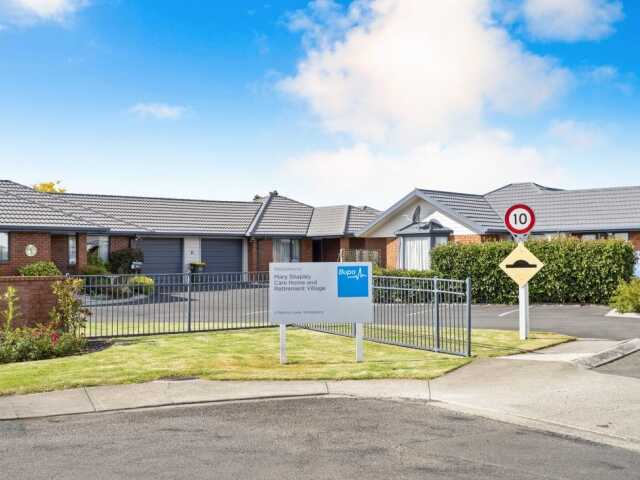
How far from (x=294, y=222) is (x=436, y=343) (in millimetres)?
31263

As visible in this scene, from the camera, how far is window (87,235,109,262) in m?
35.9

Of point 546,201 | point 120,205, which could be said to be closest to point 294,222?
point 120,205

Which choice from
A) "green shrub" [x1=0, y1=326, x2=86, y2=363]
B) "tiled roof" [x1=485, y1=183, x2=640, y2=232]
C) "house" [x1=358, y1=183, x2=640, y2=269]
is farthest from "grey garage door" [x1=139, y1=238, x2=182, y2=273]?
"green shrub" [x1=0, y1=326, x2=86, y2=363]

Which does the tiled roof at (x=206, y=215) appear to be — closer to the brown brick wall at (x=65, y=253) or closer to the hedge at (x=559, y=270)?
the brown brick wall at (x=65, y=253)

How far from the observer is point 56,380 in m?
10.4

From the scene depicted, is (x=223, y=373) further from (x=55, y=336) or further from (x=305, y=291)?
(x=55, y=336)

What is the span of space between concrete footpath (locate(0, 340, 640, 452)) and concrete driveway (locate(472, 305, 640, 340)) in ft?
18.2

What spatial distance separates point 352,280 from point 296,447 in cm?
585

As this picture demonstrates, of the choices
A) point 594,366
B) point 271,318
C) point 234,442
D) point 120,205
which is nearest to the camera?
point 234,442

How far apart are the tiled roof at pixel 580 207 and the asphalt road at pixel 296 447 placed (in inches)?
1037

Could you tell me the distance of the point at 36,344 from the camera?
13000mm

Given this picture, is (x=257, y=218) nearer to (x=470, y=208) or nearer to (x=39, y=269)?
(x=470, y=208)

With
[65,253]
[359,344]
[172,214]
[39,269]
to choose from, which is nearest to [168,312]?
[359,344]

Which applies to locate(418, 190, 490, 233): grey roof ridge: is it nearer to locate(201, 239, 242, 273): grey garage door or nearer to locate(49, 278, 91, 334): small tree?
locate(201, 239, 242, 273): grey garage door
